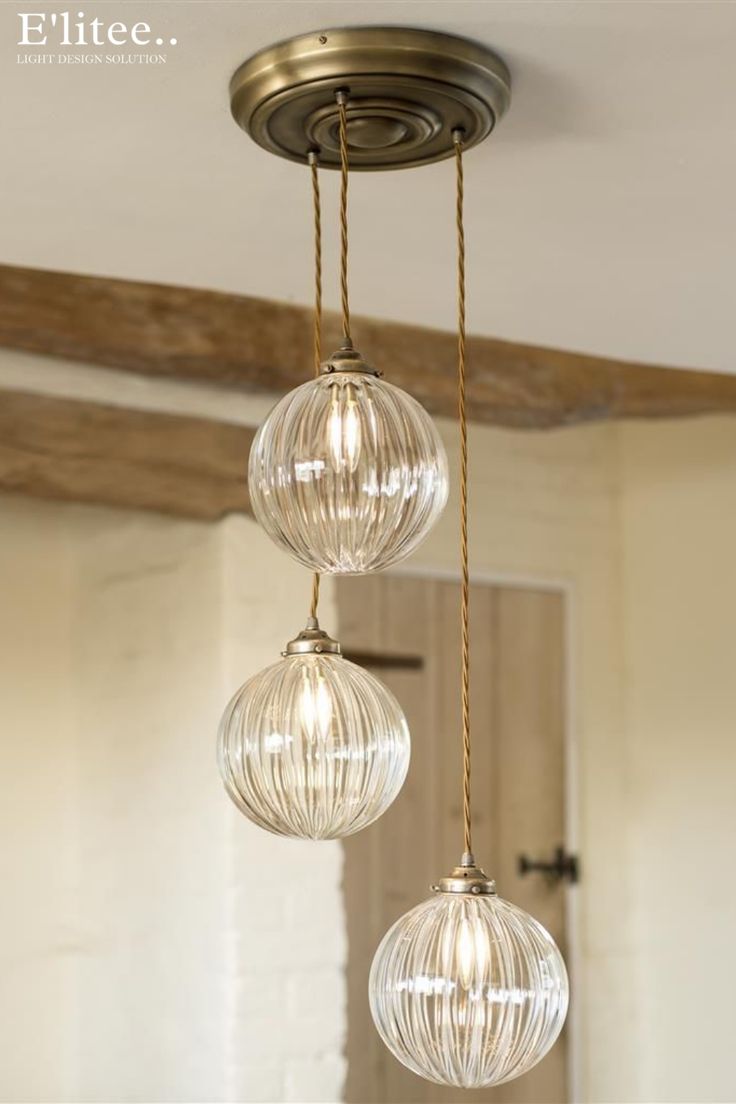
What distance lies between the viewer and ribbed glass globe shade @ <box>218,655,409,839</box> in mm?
1426

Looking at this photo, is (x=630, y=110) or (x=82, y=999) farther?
(x=82, y=999)

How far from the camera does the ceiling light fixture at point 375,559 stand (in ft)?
4.37

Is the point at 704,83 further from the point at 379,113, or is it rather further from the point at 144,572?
the point at 144,572

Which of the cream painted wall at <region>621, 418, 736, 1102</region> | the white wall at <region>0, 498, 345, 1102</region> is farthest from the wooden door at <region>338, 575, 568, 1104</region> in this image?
the white wall at <region>0, 498, 345, 1102</region>

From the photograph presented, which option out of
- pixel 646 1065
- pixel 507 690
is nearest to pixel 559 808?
pixel 507 690

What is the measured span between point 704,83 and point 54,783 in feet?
7.93

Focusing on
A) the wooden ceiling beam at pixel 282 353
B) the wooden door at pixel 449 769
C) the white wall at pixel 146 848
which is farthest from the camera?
the wooden door at pixel 449 769

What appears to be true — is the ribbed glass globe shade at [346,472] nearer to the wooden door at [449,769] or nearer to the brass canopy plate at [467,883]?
the brass canopy plate at [467,883]

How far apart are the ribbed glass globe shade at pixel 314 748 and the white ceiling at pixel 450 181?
1.79 ft

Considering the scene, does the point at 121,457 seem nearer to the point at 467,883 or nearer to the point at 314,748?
the point at 314,748

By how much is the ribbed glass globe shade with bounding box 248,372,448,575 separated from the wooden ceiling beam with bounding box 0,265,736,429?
5.37 feet

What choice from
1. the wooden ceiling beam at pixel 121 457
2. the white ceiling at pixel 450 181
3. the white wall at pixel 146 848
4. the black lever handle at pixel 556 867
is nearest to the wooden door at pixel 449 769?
the black lever handle at pixel 556 867

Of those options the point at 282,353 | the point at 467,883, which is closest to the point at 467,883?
the point at 467,883

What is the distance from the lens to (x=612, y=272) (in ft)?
6.51
